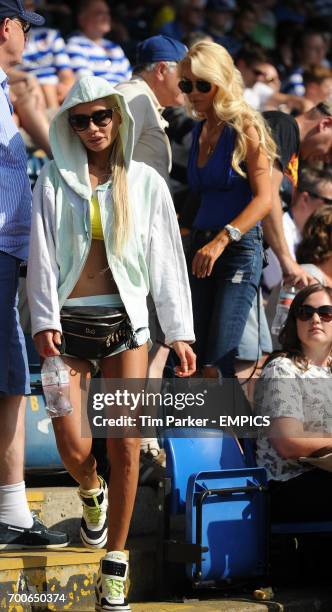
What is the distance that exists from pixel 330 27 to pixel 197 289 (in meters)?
7.96

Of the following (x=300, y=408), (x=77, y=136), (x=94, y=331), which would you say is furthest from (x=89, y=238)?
(x=300, y=408)

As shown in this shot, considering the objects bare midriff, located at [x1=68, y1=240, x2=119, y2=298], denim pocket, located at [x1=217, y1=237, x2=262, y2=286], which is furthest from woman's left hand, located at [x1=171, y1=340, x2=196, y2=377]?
denim pocket, located at [x1=217, y1=237, x2=262, y2=286]

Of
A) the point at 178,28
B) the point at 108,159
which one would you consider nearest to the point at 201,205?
the point at 108,159

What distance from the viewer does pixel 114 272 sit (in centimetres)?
441

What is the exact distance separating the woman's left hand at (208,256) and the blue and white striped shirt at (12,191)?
95 cm

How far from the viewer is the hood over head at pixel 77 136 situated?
452 cm

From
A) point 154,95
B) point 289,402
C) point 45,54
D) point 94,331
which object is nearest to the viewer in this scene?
point 94,331

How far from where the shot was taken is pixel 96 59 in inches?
355

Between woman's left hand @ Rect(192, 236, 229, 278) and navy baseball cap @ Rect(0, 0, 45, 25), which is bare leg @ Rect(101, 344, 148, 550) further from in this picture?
navy baseball cap @ Rect(0, 0, 45, 25)

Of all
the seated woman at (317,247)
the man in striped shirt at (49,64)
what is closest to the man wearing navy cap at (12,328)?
the seated woman at (317,247)

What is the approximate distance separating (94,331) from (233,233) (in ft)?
3.94

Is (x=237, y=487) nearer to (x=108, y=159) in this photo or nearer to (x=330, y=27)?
(x=108, y=159)

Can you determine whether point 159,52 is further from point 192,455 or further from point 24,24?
point 192,455

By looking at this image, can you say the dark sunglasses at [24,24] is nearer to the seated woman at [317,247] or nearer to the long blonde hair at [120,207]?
the long blonde hair at [120,207]
